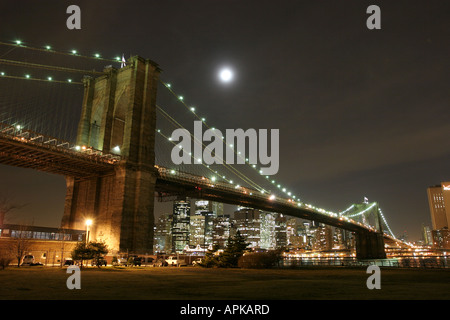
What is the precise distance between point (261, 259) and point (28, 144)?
2855 cm

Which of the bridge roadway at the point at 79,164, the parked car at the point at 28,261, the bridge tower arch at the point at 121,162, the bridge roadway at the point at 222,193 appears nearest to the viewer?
the parked car at the point at 28,261

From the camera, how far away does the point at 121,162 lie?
4550cm

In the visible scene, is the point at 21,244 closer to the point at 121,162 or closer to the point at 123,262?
the point at 123,262

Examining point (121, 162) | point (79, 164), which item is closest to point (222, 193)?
point (121, 162)

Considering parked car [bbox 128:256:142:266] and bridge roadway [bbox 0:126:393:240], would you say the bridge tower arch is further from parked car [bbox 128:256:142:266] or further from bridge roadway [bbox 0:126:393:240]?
parked car [bbox 128:256:142:266]

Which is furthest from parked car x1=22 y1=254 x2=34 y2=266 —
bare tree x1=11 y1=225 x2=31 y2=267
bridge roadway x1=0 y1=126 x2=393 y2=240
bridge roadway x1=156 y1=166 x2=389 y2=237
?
bridge roadway x1=156 y1=166 x2=389 y2=237

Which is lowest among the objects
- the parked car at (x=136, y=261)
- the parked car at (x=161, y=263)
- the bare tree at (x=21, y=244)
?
the parked car at (x=161, y=263)

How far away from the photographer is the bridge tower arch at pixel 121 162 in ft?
145

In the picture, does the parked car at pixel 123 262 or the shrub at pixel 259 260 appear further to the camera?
the parked car at pixel 123 262

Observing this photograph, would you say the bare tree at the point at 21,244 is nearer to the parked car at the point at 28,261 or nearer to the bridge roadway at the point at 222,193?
the parked car at the point at 28,261

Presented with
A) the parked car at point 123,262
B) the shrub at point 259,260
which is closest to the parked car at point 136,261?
the parked car at point 123,262

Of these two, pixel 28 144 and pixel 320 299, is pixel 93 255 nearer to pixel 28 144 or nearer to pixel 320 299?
pixel 28 144
